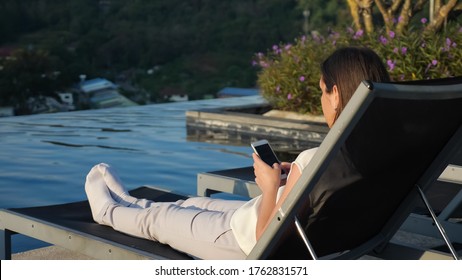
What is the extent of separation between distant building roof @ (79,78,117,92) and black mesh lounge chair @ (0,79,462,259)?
52.2m

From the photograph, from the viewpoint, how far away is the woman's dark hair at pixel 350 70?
9.00 feet

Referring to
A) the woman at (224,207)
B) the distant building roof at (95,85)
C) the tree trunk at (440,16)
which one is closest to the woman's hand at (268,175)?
the woman at (224,207)

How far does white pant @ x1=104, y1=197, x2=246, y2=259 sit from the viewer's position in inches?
125

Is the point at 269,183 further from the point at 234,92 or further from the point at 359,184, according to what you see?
the point at 234,92

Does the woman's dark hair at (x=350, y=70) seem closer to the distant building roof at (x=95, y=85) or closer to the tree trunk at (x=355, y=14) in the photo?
the tree trunk at (x=355, y=14)

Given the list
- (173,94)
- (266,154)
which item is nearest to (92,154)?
(266,154)

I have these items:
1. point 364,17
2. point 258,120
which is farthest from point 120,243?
point 364,17

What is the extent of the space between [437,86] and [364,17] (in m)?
9.88

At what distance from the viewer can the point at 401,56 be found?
9898 millimetres

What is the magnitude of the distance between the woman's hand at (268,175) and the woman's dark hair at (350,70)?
276 millimetres

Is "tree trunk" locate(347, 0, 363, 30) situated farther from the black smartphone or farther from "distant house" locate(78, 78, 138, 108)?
"distant house" locate(78, 78, 138, 108)

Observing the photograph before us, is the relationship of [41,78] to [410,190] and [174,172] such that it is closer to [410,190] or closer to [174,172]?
[174,172]

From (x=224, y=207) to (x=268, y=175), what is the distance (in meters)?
0.74
